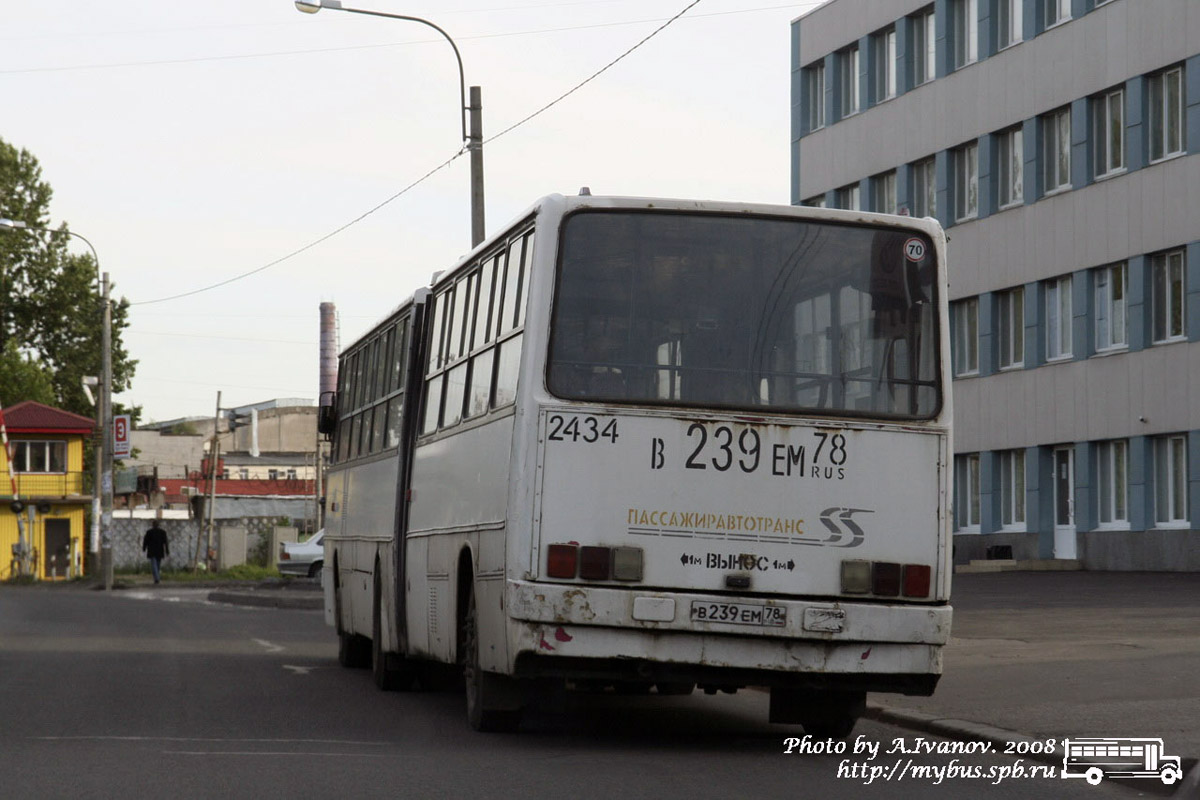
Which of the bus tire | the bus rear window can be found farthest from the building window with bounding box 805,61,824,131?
the bus rear window

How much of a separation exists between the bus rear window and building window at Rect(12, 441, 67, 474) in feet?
238

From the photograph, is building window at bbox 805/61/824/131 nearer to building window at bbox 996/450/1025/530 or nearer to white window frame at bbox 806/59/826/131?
white window frame at bbox 806/59/826/131

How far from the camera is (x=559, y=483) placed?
38.8 ft

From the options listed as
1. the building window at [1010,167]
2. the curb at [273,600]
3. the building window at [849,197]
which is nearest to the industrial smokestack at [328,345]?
the building window at [849,197]

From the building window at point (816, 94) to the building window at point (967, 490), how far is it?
1151 centimetres

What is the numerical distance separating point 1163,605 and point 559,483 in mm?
16356

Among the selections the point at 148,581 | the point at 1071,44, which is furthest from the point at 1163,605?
the point at 148,581

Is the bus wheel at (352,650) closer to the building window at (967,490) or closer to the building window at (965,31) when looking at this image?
the building window at (967,490)

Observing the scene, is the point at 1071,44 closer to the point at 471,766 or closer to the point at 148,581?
the point at 148,581

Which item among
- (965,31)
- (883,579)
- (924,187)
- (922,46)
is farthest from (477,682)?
(922,46)

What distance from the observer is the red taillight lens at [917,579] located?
11.9 m

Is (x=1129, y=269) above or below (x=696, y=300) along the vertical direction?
above

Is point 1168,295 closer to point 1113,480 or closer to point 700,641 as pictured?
point 1113,480

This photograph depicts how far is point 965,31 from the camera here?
4781cm
